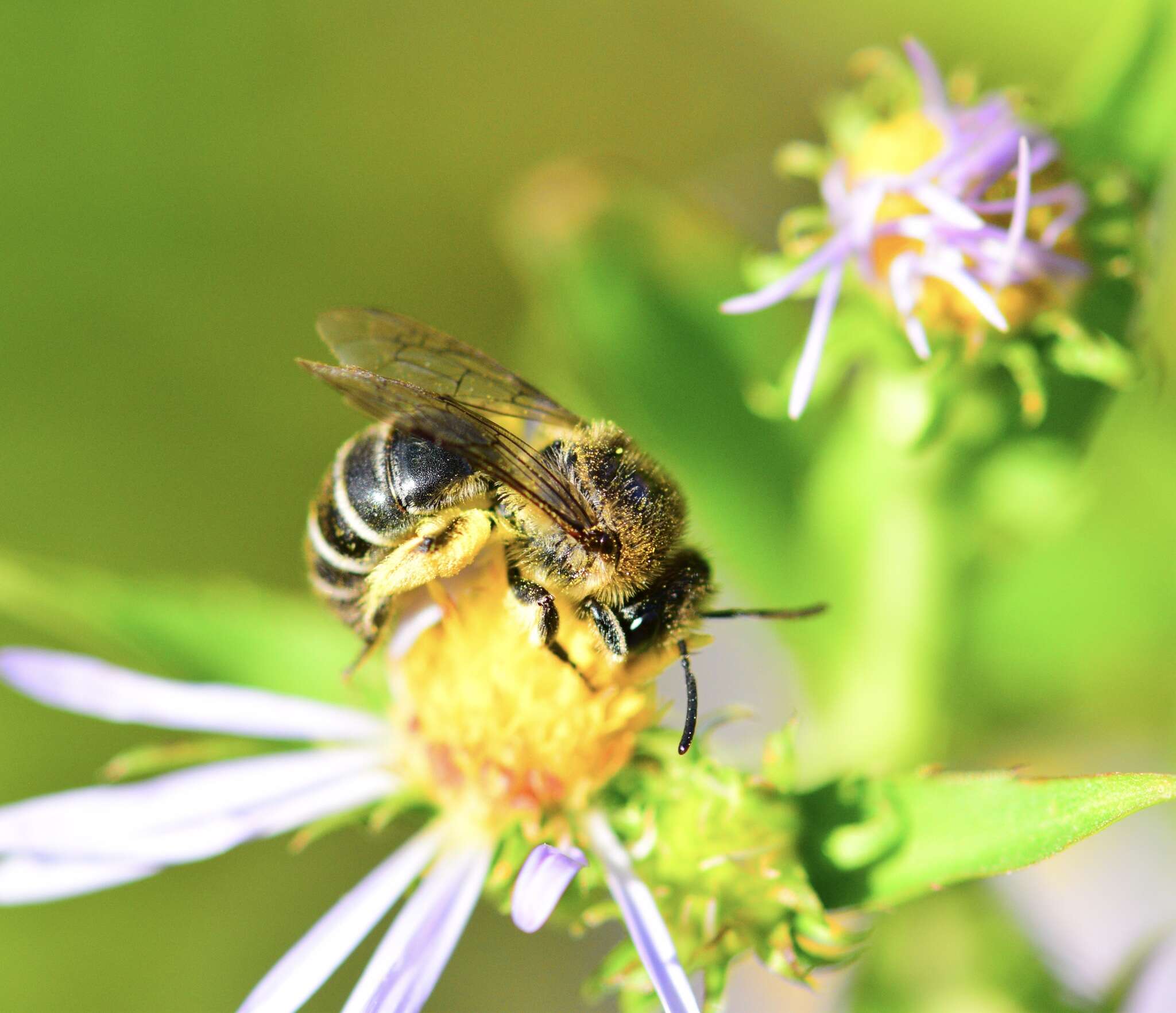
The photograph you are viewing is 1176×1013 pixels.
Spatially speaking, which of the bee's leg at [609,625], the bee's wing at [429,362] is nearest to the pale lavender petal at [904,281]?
the bee's wing at [429,362]

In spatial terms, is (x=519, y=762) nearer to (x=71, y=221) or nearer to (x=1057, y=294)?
(x=1057, y=294)

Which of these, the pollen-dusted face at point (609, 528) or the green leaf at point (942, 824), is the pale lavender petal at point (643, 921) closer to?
the green leaf at point (942, 824)

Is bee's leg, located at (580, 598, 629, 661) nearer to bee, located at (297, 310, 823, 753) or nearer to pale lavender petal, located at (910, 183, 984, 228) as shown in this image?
bee, located at (297, 310, 823, 753)

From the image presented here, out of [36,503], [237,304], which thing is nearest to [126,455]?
[36,503]

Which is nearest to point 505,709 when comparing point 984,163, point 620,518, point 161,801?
point 620,518

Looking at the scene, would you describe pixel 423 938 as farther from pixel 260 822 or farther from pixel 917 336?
pixel 917 336
